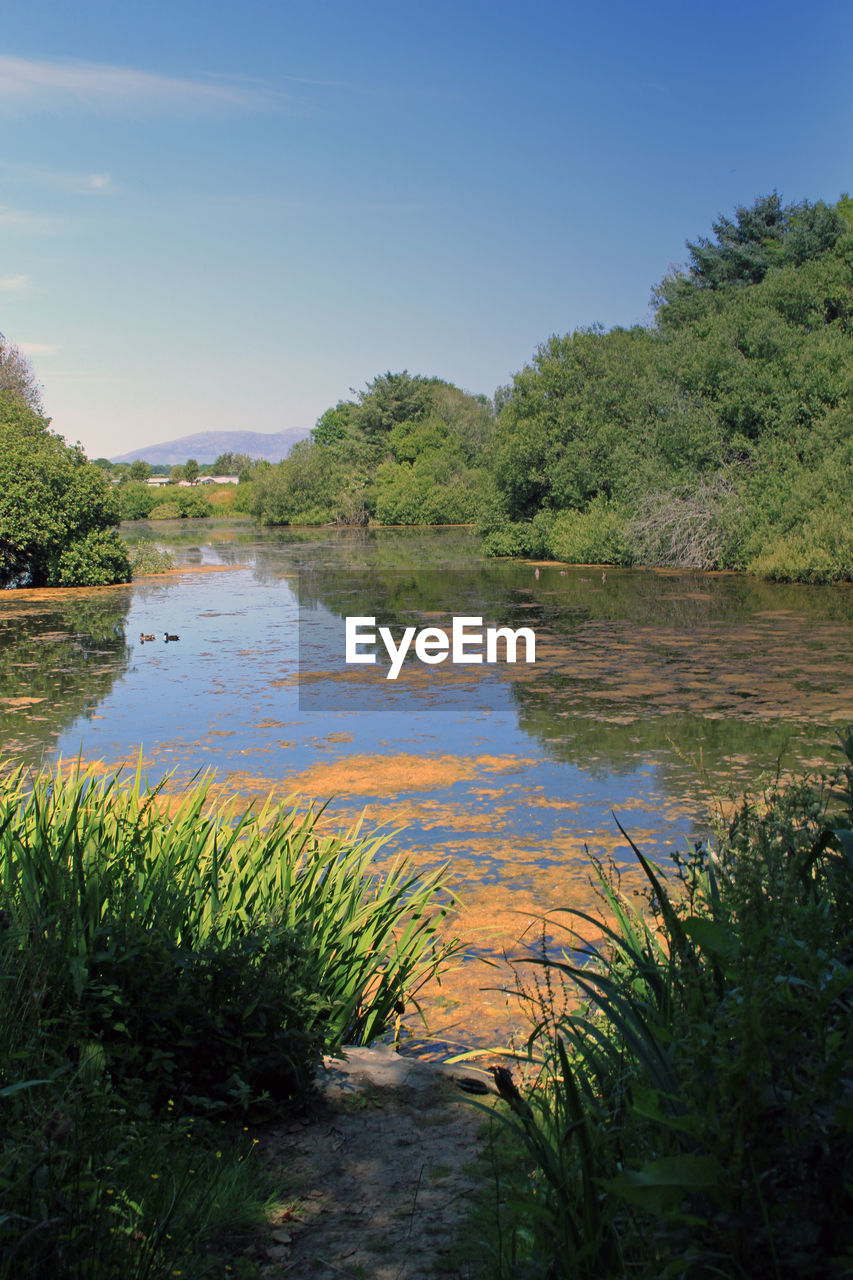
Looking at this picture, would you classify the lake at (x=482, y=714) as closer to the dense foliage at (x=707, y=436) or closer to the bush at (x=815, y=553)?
the bush at (x=815, y=553)

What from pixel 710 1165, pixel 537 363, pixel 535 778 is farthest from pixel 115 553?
pixel 710 1165

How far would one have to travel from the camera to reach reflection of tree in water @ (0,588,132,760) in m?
9.09

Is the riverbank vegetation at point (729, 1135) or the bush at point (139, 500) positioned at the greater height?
the bush at point (139, 500)

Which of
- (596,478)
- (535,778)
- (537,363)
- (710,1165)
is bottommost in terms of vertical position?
(535,778)

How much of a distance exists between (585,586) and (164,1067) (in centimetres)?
1825

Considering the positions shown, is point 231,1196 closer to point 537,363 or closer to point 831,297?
point 831,297

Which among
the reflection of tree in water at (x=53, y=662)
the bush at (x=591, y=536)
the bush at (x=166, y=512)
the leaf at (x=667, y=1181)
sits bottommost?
the reflection of tree in water at (x=53, y=662)

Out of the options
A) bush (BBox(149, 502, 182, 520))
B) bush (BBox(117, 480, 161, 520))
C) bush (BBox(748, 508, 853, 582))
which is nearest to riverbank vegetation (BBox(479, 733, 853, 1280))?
bush (BBox(748, 508, 853, 582))

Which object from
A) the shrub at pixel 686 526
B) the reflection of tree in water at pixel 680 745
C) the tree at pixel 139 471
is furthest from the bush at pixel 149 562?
the tree at pixel 139 471

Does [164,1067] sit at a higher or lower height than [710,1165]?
lower

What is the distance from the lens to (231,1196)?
7.09 feet

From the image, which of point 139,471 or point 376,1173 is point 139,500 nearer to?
point 139,471

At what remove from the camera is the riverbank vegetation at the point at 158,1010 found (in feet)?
6.03

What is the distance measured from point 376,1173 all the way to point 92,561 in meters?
22.4
